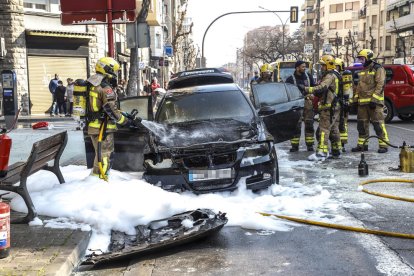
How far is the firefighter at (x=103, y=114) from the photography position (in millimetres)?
6766

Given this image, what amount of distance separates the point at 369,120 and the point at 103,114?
6453mm

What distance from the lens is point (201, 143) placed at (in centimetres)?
629

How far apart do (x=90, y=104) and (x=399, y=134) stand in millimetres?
9656

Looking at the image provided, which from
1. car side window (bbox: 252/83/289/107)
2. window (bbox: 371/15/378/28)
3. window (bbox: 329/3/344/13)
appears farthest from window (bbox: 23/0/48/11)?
window (bbox: 329/3/344/13)

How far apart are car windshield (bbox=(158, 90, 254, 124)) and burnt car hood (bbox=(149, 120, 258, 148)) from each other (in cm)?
25

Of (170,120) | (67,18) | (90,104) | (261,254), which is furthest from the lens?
(67,18)

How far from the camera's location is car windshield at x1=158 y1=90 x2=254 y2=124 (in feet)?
24.7

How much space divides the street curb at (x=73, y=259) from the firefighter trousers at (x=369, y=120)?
7.35 m

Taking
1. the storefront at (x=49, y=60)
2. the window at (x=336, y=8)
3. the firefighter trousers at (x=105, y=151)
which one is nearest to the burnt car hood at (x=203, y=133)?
the firefighter trousers at (x=105, y=151)

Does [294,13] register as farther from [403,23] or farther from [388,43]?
[388,43]

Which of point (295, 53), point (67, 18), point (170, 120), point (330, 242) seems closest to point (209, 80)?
point (67, 18)

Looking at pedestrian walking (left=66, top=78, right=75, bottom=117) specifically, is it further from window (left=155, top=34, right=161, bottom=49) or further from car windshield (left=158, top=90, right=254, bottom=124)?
window (left=155, top=34, right=161, bottom=49)

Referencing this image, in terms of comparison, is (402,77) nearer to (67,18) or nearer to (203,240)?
(67,18)

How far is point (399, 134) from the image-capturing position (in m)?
13.8
